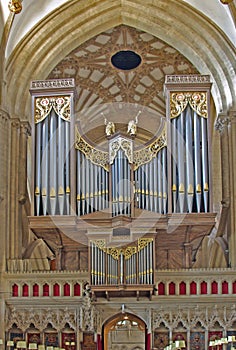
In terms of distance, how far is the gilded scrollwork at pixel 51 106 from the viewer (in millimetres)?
20531

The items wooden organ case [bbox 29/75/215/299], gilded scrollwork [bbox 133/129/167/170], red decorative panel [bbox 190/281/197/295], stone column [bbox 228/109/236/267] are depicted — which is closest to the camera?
wooden organ case [bbox 29/75/215/299]

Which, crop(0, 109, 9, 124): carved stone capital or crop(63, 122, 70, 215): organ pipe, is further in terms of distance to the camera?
crop(0, 109, 9, 124): carved stone capital

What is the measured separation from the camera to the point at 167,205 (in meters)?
19.3

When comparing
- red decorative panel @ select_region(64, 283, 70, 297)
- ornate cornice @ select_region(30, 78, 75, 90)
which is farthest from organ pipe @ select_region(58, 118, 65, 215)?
red decorative panel @ select_region(64, 283, 70, 297)

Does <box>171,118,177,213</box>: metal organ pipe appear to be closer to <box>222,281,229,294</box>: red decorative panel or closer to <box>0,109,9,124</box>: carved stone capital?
<box>222,281,229,294</box>: red decorative panel

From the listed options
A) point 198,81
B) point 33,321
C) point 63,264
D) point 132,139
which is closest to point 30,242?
point 63,264

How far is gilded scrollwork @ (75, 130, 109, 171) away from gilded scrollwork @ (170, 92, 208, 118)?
6.67 feet

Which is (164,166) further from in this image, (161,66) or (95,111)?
(95,111)

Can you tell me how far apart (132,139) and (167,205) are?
1860mm

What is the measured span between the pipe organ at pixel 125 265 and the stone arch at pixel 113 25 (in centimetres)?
518

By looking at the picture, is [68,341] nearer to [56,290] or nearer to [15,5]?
[56,290]

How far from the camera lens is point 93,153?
65.5 ft

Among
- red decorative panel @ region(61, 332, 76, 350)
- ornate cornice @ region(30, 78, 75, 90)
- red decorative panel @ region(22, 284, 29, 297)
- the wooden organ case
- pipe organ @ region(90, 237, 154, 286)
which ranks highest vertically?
ornate cornice @ region(30, 78, 75, 90)

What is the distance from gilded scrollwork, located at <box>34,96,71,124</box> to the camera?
20.5 m
